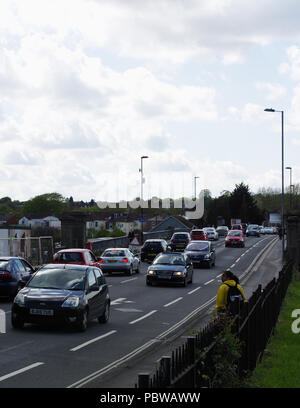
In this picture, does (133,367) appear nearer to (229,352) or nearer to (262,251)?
(229,352)

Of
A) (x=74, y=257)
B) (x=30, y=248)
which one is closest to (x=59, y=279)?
(x=74, y=257)

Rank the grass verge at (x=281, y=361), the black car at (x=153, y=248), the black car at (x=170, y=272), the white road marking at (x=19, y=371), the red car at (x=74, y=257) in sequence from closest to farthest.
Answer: the white road marking at (x=19, y=371) → the grass verge at (x=281, y=361) → the red car at (x=74, y=257) → the black car at (x=170, y=272) → the black car at (x=153, y=248)

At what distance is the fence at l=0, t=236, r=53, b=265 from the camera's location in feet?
108

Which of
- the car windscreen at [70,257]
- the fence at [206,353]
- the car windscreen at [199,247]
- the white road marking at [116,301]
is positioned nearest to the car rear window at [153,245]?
the car windscreen at [199,247]

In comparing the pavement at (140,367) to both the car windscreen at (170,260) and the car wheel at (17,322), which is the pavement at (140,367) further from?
the car windscreen at (170,260)

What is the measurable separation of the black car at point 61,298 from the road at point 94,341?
0.33m

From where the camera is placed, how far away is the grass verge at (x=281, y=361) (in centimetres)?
1069

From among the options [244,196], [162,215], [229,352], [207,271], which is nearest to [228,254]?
[207,271]

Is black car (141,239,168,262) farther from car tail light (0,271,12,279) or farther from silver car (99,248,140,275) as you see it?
car tail light (0,271,12,279)

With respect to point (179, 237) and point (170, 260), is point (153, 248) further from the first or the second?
point (170, 260)

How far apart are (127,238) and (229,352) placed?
48.3 m

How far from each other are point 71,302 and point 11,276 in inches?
254
